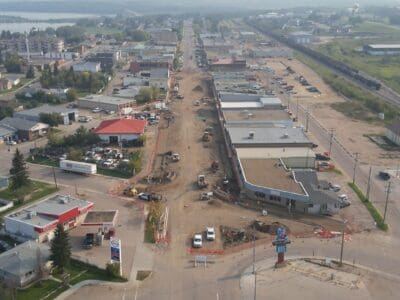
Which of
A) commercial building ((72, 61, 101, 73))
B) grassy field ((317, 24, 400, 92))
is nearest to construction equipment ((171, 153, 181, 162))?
grassy field ((317, 24, 400, 92))

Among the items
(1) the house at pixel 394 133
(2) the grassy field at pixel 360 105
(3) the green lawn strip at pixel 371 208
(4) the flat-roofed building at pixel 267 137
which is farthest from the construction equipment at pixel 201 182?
(2) the grassy field at pixel 360 105

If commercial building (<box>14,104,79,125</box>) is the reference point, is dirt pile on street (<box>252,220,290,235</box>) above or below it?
below

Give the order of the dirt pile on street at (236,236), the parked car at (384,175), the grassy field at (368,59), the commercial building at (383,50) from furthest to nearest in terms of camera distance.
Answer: the commercial building at (383,50) < the grassy field at (368,59) < the parked car at (384,175) < the dirt pile on street at (236,236)

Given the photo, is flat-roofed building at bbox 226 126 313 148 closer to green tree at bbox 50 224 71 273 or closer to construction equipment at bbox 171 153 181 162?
construction equipment at bbox 171 153 181 162

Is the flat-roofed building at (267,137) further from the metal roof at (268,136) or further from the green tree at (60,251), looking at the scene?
the green tree at (60,251)

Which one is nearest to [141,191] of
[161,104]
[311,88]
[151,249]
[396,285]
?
[151,249]
